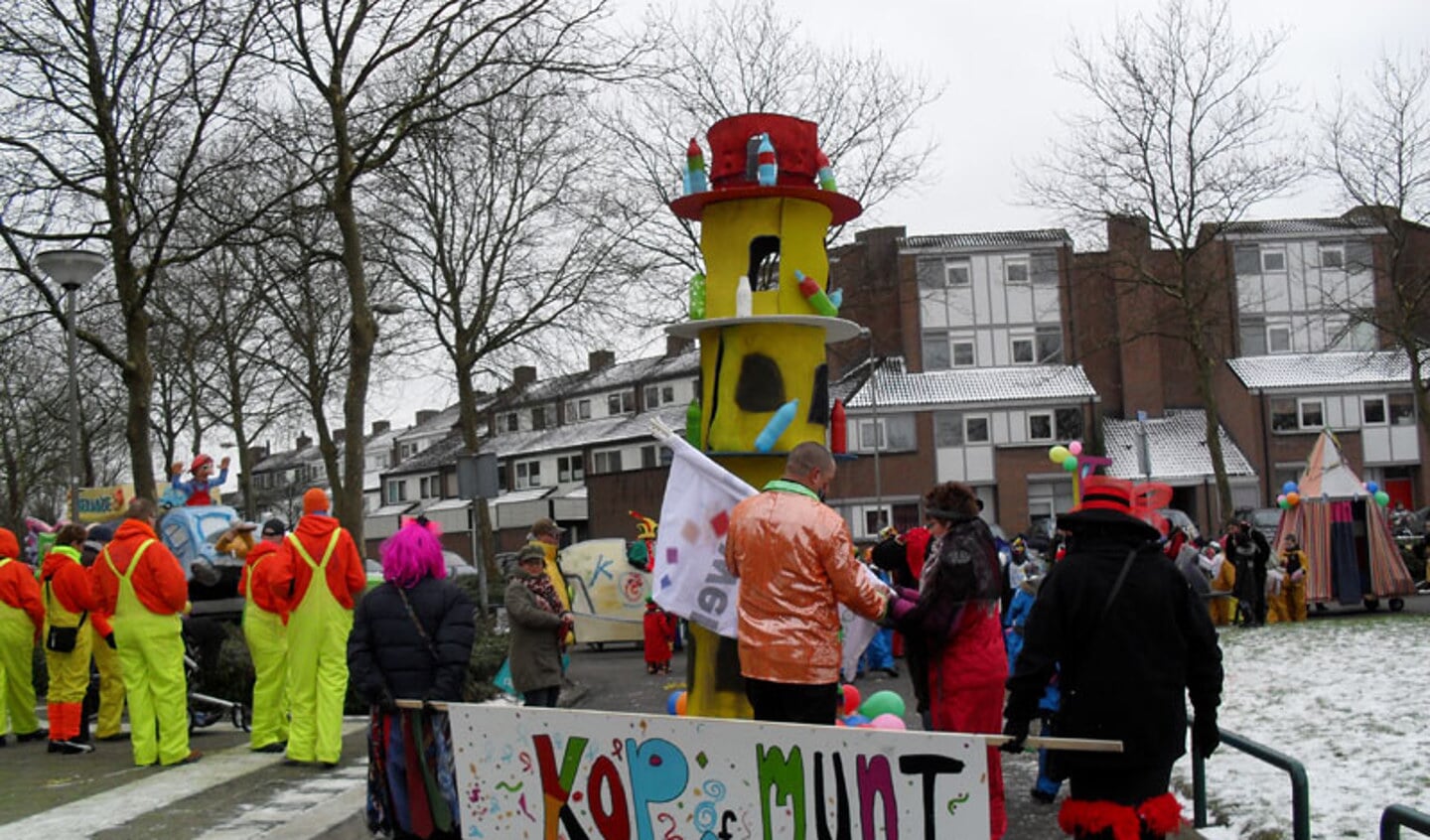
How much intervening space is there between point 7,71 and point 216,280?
1505cm

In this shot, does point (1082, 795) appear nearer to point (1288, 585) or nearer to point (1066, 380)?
point (1288, 585)

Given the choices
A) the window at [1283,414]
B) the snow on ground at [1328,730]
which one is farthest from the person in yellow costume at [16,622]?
the window at [1283,414]

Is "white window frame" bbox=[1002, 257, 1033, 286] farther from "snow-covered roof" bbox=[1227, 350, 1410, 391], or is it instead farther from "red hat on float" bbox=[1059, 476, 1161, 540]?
"red hat on float" bbox=[1059, 476, 1161, 540]

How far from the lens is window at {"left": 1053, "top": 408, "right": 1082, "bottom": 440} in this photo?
163 feet

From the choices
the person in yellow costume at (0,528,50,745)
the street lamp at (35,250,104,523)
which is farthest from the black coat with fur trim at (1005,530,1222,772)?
the street lamp at (35,250,104,523)

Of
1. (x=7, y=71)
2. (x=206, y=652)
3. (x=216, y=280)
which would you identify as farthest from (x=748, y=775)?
(x=216, y=280)

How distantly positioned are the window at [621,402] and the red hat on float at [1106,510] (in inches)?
2315

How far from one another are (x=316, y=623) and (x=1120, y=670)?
20.3 ft

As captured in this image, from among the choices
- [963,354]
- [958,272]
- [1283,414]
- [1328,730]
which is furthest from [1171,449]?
[1328,730]

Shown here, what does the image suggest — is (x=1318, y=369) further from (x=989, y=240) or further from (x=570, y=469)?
(x=570, y=469)

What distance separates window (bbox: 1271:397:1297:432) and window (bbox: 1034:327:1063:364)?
7998mm

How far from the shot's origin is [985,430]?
165ft

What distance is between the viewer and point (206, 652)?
13328mm

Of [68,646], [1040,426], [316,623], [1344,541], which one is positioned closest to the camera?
[316,623]
